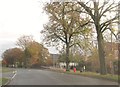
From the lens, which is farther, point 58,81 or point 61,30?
point 61,30

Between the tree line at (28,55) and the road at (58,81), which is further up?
the tree line at (28,55)

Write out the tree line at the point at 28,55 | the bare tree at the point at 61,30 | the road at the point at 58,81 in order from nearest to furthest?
the road at the point at 58,81, the bare tree at the point at 61,30, the tree line at the point at 28,55

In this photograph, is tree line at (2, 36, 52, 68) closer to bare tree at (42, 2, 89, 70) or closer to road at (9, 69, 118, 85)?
bare tree at (42, 2, 89, 70)

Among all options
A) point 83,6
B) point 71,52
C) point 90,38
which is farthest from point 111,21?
point 71,52

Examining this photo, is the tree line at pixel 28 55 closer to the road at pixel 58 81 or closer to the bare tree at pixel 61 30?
the bare tree at pixel 61 30

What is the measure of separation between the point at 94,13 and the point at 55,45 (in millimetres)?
29494

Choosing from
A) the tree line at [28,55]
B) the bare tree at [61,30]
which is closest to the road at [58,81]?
the bare tree at [61,30]

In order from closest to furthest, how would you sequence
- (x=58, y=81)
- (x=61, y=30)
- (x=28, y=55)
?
(x=58, y=81) < (x=61, y=30) < (x=28, y=55)

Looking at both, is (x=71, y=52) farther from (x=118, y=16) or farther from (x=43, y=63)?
(x=43, y=63)

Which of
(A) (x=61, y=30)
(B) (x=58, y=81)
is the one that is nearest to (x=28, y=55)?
(A) (x=61, y=30)

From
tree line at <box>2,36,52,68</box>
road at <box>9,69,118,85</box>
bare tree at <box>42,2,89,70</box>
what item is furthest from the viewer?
tree line at <box>2,36,52,68</box>

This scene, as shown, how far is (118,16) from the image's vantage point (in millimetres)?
36344

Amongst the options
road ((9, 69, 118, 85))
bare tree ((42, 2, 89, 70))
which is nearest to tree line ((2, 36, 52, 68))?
bare tree ((42, 2, 89, 70))

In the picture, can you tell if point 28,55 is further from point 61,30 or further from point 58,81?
point 58,81
